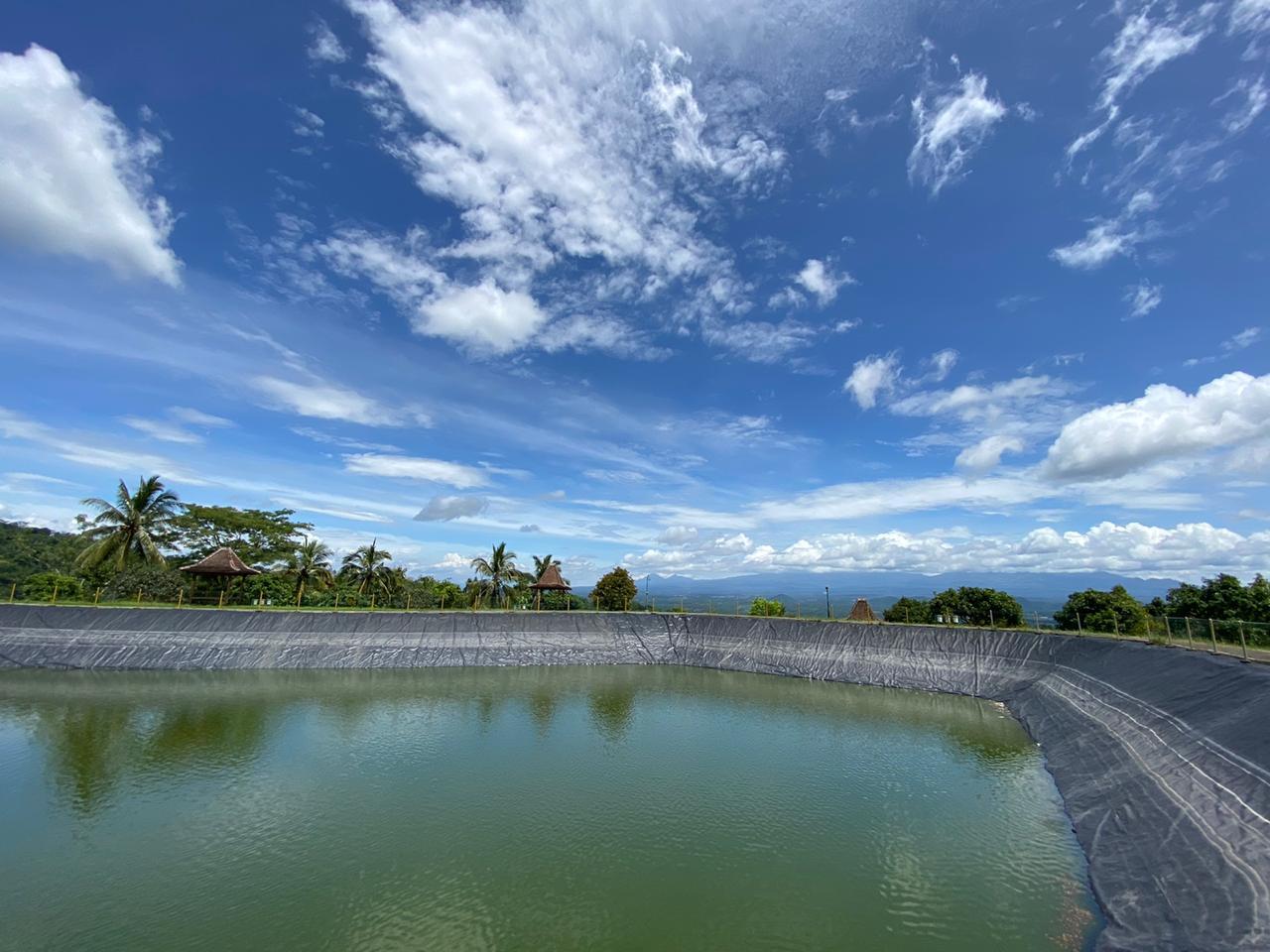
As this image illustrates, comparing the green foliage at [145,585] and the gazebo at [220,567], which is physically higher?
the gazebo at [220,567]

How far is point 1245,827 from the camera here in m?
11.2

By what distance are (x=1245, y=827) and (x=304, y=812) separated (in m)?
20.8

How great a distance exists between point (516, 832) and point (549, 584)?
38.8 metres

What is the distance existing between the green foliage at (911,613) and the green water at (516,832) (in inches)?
838

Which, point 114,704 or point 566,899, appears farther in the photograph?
point 114,704

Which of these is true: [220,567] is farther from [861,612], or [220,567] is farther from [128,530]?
[861,612]

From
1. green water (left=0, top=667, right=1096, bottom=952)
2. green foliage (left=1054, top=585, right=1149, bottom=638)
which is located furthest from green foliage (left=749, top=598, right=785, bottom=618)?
green water (left=0, top=667, right=1096, bottom=952)

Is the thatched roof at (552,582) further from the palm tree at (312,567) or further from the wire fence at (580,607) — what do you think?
the palm tree at (312,567)

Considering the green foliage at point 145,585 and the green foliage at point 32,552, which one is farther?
the green foliage at point 32,552

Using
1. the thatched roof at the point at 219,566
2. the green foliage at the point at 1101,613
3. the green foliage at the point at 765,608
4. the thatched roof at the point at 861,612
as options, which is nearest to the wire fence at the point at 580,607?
the green foliage at the point at 1101,613

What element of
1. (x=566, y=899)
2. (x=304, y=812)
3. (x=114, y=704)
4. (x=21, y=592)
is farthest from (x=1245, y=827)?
(x=21, y=592)

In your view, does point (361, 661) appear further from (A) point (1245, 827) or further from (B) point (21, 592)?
(A) point (1245, 827)

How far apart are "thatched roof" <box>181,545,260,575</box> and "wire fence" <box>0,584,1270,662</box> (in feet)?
6.05

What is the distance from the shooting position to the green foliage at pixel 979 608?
40.9 meters
